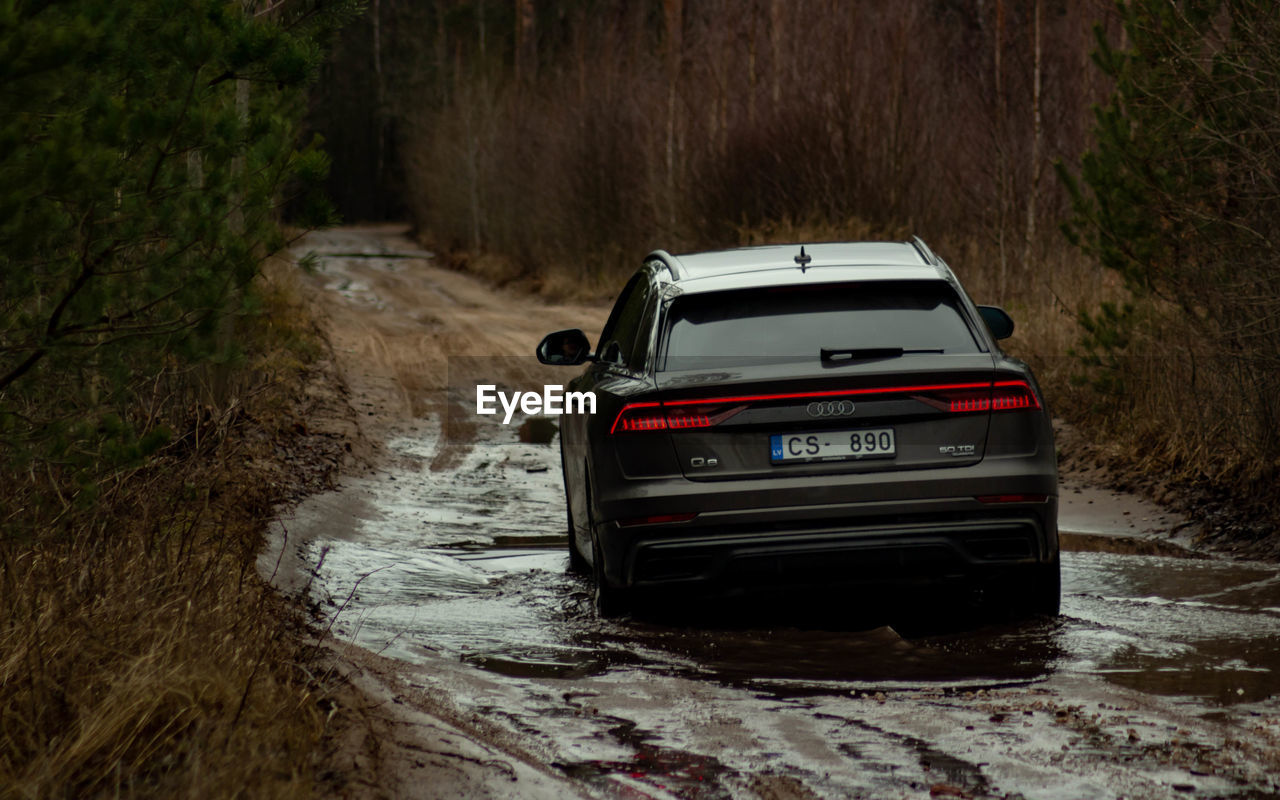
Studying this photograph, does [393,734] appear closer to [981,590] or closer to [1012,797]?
[1012,797]

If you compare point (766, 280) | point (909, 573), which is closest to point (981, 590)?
point (909, 573)

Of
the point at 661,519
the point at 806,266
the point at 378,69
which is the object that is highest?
the point at 378,69

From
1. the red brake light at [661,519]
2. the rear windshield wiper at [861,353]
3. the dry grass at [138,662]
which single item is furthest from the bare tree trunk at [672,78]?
the dry grass at [138,662]

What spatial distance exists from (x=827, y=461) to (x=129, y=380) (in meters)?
2.69

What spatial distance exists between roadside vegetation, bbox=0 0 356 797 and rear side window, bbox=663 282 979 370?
5.29ft

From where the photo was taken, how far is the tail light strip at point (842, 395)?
21.0 feet

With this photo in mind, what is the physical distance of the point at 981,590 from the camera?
739cm

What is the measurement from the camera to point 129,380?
20.2ft

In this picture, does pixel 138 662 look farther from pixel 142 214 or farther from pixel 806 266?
pixel 806 266

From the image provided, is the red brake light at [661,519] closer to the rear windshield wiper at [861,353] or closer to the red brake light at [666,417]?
the red brake light at [666,417]

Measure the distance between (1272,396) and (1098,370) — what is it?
9.49ft

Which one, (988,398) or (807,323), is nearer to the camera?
(988,398)

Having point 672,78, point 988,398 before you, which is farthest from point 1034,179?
point 672,78

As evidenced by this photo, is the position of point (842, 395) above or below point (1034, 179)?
below
